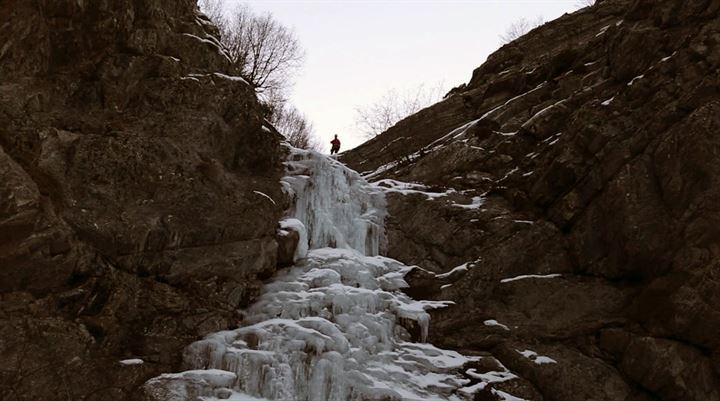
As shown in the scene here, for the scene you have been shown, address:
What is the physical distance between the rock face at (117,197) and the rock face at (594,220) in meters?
4.90

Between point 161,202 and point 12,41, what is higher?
point 12,41

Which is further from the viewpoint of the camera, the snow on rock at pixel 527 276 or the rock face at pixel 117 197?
the snow on rock at pixel 527 276

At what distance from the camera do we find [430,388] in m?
10.5

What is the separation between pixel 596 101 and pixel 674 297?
224 inches

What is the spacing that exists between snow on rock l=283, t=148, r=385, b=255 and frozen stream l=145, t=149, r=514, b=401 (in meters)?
0.03

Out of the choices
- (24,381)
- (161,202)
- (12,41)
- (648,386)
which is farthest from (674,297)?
(12,41)

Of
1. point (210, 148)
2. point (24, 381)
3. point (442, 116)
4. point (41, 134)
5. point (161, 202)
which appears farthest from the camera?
point (442, 116)

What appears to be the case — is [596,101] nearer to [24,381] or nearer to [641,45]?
[641,45]

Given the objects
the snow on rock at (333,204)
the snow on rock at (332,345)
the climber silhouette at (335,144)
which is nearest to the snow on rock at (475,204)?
the snow on rock at (333,204)

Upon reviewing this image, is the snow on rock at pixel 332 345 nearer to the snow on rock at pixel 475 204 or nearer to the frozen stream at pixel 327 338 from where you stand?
the frozen stream at pixel 327 338

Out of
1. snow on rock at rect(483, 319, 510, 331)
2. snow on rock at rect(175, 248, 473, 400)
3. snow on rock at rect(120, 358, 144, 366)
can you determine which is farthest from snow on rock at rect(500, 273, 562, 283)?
snow on rock at rect(120, 358, 144, 366)

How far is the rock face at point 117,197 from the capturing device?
903cm

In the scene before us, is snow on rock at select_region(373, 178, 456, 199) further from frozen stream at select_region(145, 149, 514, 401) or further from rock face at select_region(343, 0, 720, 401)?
frozen stream at select_region(145, 149, 514, 401)

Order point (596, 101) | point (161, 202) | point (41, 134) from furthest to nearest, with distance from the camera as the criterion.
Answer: point (596, 101)
point (161, 202)
point (41, 134)
